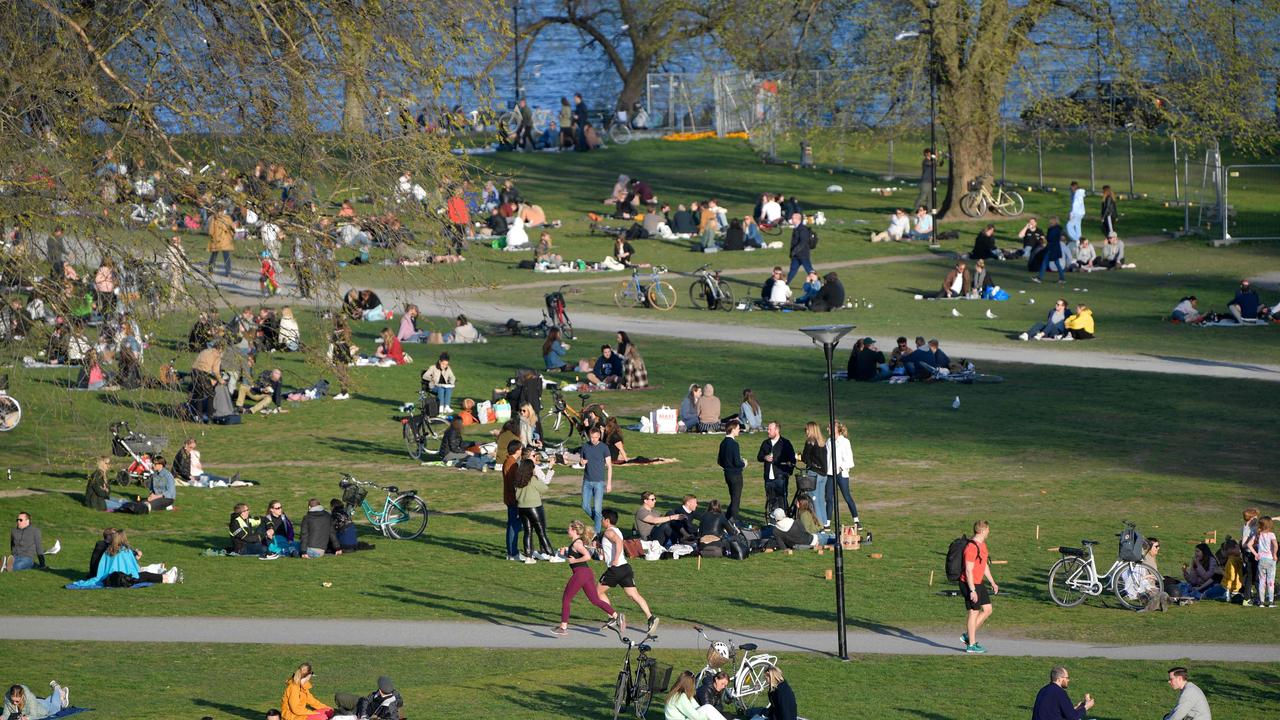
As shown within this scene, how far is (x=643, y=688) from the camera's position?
18.1 meters

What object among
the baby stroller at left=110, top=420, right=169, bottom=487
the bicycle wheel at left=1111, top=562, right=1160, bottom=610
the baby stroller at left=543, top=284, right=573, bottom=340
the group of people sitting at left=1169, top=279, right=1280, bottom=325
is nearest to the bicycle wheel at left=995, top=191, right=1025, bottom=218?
the group of people sitting at left=1169, top=279, right=1280, bottom=325

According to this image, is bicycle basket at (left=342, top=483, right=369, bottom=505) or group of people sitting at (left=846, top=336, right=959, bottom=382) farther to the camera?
group of people sitting at (left=846, top=336, right=959, bottom=382)

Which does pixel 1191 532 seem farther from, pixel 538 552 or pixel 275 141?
pixel 275 141

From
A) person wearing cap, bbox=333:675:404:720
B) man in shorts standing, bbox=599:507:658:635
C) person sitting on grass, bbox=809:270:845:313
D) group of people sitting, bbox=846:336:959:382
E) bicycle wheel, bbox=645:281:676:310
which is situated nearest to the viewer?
person wearing cap, bbox=333:675:404:720

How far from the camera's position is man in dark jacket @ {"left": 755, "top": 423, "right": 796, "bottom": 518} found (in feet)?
85.5

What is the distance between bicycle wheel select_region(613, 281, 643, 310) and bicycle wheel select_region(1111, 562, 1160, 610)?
24.2 meters

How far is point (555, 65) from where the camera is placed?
391 feet

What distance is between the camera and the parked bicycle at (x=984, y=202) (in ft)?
178

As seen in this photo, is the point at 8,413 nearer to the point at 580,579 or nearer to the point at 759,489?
the point at 759,489

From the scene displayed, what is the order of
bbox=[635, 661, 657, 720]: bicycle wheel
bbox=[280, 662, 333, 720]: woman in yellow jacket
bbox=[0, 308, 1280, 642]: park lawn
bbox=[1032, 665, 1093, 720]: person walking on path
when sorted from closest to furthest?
bbox=[1032, 665, 1093, 720]: person walking on path < bbox=[280, 662, 333, 720]: woman in yellow jacket < bbox=[635, 661, 657, 720]: bicycle wheel < bbox=[0, 308, 1280, 642]: park lawn

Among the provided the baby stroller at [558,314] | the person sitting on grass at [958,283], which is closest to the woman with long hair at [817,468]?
the baby stroller at [558,314]

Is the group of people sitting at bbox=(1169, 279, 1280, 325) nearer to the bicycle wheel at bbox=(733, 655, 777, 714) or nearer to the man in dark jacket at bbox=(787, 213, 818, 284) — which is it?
the man in dark jacket at bbox=(787, 213, 818, 284)

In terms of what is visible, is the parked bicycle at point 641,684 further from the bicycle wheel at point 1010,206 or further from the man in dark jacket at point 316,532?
the bicycle wheel at point 1010,206

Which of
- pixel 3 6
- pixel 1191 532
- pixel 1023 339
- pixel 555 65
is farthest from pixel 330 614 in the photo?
pixel 555 65
